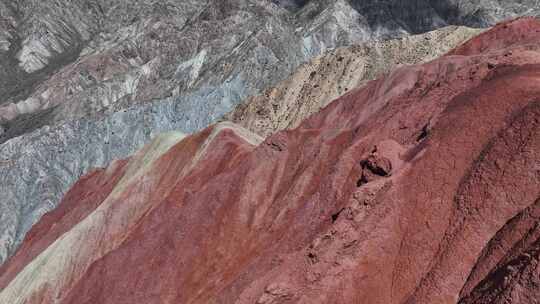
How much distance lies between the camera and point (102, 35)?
151 metres

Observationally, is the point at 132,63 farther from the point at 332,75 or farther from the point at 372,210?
the point at 372,210

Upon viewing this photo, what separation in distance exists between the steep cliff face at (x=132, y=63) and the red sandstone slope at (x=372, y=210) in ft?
143

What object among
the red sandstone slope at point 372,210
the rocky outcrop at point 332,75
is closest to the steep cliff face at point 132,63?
the rocky outcrop at point 332,75

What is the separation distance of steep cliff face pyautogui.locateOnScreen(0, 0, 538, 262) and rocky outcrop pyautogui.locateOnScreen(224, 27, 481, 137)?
65.5 ft

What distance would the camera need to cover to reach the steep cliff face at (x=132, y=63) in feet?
267

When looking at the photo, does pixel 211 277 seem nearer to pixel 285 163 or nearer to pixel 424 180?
pixel 285 163

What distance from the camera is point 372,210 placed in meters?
18.2

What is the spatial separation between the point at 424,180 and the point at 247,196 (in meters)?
12.3

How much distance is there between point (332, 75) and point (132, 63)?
79.1 meters

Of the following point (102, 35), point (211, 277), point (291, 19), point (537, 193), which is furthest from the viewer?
point (102, 35)

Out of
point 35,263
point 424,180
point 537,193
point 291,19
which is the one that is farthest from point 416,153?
point 291,19

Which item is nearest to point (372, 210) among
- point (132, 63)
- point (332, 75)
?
point (332, 75)

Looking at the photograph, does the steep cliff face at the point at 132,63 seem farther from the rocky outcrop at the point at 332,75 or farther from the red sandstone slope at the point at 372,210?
the red sandstone slope at the point at 372,210

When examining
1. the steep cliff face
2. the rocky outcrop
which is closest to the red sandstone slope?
the rocky outcrop
